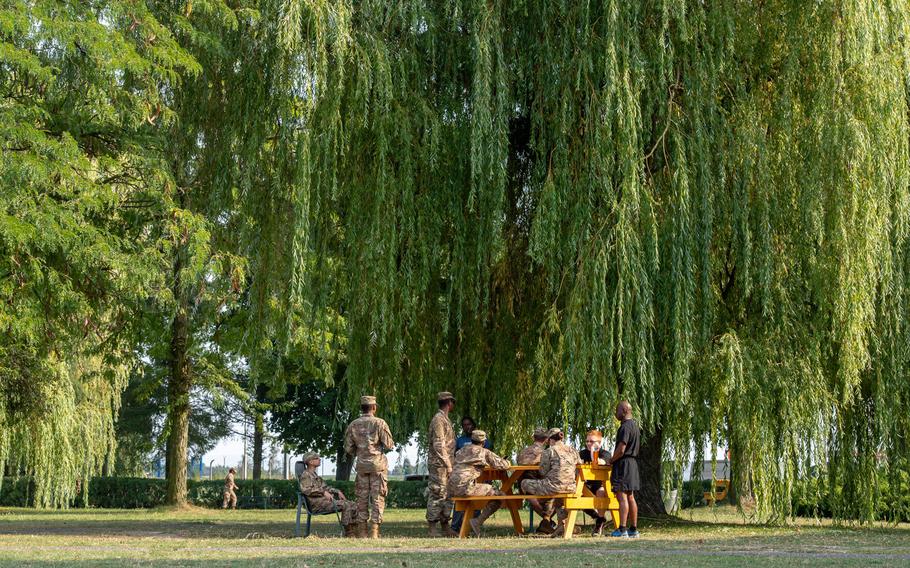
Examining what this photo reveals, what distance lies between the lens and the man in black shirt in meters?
12.4

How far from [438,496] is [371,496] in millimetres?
931

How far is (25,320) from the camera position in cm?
1496

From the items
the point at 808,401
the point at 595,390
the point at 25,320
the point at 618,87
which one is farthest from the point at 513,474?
the point at 25,320

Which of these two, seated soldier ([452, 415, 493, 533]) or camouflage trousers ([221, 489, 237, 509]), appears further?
camouflage trousers ([221, 489, 237, 509])

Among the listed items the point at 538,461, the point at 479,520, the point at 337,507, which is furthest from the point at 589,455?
the point at 337,507

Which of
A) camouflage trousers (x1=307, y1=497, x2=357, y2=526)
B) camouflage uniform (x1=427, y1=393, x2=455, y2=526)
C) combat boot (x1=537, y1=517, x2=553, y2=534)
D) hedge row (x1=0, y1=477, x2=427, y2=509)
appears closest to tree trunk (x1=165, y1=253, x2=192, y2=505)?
hedge row (x1=0, y1=477, x2=427, y2=509)

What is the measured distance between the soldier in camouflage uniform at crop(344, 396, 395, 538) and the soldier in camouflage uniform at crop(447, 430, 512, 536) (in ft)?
2.58

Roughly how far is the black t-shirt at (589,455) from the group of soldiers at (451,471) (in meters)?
0.01

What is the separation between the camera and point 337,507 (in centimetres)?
1330

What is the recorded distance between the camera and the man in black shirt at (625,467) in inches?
489

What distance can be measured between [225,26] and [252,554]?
24.6 feet

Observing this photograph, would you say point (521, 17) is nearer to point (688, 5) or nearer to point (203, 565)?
point (688, 5)

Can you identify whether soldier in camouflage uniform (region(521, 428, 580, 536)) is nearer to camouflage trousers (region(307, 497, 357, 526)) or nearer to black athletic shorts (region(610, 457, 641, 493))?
black athletic shorts (region(610, 457, 641, 493))

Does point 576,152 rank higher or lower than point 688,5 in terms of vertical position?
lower
